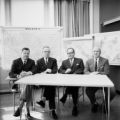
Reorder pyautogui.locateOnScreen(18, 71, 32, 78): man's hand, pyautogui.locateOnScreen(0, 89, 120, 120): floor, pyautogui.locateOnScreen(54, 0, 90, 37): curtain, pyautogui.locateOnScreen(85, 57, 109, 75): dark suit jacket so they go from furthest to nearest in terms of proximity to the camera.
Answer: pyautogui.locateOnScreen(54, 0, 90, 37): curtain
pyautogui.locateOnScreen(85, 57, 109, 75): dark suit jacket
pyautogui.locateOnScreen(18, 71, 32, 78): man's hand
pyautogui.locateOnScreen(0, 89, 120, 120): floor

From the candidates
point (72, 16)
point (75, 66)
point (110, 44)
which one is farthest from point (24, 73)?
point (72, 16)

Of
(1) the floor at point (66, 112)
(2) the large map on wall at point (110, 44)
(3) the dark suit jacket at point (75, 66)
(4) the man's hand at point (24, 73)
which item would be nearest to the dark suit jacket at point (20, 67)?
(4) the man's hand at point (24, 73)

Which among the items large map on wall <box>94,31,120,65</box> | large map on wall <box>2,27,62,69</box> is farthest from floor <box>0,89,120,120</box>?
large map on wall <box>2,27,62,69</box>

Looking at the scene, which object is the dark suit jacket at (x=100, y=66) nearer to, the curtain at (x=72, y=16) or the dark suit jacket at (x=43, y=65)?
the dark suit jacket at (x=43, y=65)

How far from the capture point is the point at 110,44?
450 centimetres

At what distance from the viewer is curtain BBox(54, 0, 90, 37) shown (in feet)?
17.7

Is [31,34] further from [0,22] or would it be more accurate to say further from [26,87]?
[26,87]

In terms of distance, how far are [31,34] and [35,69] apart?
3.88ft

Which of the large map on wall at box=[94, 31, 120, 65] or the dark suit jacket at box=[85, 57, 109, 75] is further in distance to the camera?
the large map on wall at box=[94, 31, 120, 65]

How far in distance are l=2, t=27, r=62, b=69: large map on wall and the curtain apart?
906mm

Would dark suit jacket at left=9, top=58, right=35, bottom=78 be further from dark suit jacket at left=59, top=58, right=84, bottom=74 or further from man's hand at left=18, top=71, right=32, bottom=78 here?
dark suit jacket at left=59, top=58, right=84, bottom=74

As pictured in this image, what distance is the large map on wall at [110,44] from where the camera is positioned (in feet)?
14.4

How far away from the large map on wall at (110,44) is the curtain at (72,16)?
2.93 feet

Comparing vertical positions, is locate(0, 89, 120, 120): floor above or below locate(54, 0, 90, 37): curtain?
below
